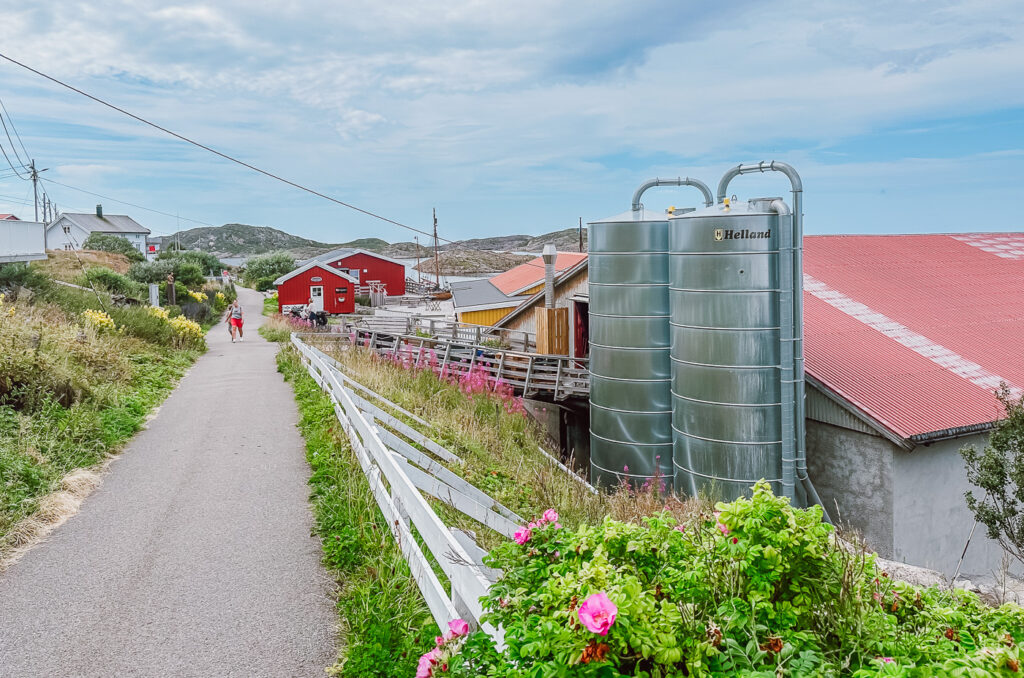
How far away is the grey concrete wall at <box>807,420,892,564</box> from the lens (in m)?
13.7

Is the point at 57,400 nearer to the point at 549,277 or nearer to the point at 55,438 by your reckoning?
the point at 55,438

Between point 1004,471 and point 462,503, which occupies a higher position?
point 462,503

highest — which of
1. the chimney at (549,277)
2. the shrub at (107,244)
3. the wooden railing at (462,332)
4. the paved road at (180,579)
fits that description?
the shrub at (107,244)

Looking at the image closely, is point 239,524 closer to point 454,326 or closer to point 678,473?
point 678,473

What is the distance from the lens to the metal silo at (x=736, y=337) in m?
12.9

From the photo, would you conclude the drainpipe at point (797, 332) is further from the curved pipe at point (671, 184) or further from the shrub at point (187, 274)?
the shrub at point (187, 274)

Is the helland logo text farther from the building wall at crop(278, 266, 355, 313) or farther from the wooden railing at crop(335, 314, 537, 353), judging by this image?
the building wall at crop(278, 266, 355, 313)

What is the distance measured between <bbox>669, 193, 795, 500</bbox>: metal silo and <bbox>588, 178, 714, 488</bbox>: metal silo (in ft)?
3.31

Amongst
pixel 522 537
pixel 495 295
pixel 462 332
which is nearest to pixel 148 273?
pixel 495 295

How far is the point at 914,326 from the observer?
18.0 meters

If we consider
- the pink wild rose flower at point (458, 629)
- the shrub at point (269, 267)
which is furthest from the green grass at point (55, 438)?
the shrub at point (269, 267)

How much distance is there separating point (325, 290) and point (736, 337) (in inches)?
1808

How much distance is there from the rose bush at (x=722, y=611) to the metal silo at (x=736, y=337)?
31.7 feet

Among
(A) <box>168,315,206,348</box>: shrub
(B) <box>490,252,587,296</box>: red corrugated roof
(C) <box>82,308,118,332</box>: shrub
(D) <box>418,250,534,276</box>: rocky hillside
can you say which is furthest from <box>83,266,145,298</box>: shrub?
(D) <box>418,250,534,276</box>: rocky hillside
